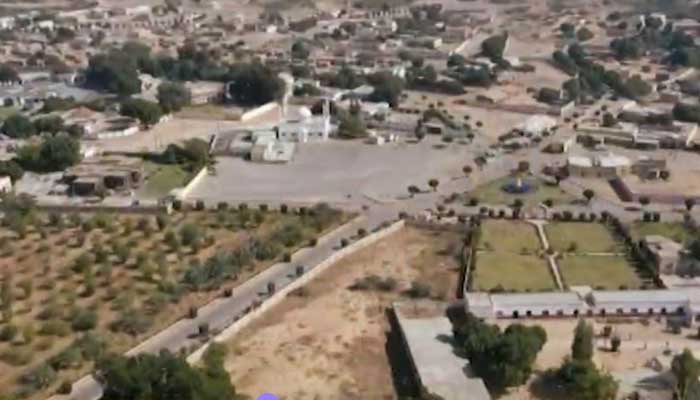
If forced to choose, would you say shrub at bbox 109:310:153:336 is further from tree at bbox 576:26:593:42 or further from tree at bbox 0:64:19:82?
tree at bbox 576:26:593:42

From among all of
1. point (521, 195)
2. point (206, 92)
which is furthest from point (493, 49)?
point (521, 195)

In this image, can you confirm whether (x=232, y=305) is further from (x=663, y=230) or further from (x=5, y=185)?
(x=663, y=230)

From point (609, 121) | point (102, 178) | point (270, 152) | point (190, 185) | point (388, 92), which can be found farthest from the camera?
point (388, 92)

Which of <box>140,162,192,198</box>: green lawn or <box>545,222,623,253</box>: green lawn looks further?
<box>140,162,192,198</box>: green lawn

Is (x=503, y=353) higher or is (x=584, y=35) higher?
(x=503, y=353)

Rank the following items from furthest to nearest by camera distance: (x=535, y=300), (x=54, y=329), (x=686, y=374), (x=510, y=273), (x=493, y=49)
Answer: (x=493, y=49) → (x=510, y=273) → (x=535, y=300) → (x=54, y=329) → (x=686, y=374)

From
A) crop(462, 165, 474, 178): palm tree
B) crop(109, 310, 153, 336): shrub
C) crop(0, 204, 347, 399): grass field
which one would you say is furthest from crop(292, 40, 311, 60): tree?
crop(109, 310, 153, 336): shrub

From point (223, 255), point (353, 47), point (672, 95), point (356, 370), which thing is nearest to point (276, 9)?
point (353, 47)
